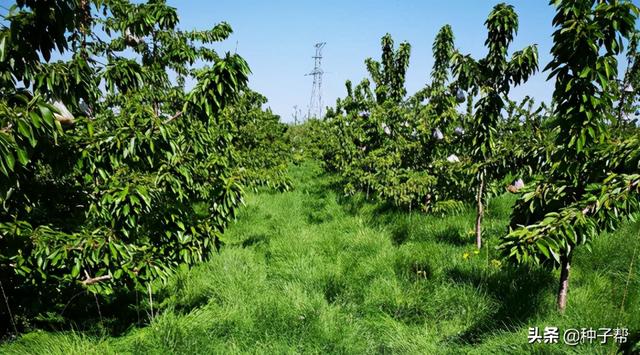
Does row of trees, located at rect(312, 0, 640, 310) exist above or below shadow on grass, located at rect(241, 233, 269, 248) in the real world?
above

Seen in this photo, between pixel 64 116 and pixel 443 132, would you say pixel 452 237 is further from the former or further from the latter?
pixel 64 116

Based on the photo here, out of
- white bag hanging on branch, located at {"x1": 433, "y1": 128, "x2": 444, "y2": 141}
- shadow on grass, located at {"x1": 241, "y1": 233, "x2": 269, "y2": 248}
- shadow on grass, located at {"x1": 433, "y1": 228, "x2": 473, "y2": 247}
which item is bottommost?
shadow on grass, located at {"x1": 241, "y1": 233, "x2": 269, "y2": 248}

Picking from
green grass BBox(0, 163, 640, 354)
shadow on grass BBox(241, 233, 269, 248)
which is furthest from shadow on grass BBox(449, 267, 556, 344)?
shadow on grass BBox(241, 233, 269, 248)

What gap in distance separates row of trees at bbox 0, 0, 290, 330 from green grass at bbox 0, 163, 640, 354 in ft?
2.27

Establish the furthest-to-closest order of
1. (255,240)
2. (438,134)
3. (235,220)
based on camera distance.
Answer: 1. (438,134)
2. (255,240)
3. (235,220)

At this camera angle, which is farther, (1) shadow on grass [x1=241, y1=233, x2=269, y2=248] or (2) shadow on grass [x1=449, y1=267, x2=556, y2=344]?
(1) shadow on grass [x1=241, y1=233, x2=269, y2=248]

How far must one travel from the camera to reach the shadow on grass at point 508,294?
12.4 feet

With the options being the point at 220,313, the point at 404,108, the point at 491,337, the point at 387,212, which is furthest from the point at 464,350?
the point at 404,108

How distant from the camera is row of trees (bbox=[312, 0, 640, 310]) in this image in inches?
114

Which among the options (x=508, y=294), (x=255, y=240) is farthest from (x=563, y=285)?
(x=255, y=240)

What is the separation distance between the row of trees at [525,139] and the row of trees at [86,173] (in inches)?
Answer: 109

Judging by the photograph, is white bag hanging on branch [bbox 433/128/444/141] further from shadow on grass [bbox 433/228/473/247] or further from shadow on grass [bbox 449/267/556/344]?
shadow on grass [bbox 449/267/556/344]

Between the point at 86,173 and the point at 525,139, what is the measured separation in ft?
15.8

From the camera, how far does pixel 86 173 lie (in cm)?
319
